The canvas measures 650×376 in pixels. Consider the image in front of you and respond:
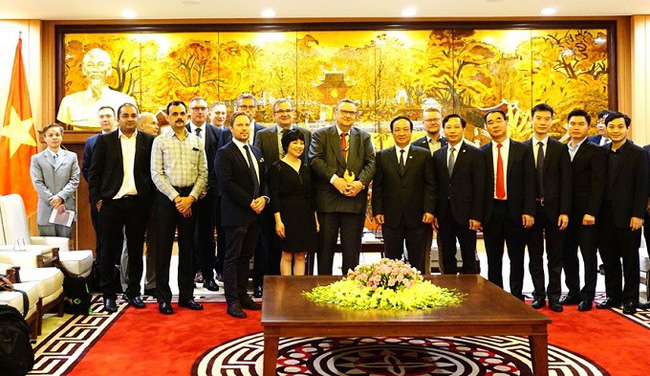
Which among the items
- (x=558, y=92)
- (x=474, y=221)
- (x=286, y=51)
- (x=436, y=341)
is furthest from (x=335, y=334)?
(x=558, y=92)

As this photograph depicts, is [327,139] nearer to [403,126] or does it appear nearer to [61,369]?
[403,126]

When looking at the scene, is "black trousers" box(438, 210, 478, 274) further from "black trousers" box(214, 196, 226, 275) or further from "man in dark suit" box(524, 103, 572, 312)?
"black trousers" box(214, 196, 226, 275)

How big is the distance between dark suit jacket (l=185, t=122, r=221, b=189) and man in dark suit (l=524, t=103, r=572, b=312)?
9.39ft

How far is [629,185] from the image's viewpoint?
5.41m

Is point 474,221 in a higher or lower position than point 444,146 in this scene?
lower

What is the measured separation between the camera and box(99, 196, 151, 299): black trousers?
5512 millimetres

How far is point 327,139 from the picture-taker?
5598mm

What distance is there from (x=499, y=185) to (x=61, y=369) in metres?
3.67

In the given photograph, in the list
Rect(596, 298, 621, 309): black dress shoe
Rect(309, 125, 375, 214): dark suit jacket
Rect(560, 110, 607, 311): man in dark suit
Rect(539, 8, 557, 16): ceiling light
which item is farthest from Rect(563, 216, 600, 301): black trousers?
Rect(539, 8, 557, 16): ceiling light

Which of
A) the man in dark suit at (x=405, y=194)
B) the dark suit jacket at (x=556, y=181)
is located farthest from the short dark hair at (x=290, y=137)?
the dark suit jacket at (x=556, y=181)

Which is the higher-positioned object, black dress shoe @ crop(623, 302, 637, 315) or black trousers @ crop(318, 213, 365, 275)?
black trousers @ crop(318, 213, 365, 275)

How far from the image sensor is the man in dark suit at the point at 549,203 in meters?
5.41

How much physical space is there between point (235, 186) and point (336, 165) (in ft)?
2.99

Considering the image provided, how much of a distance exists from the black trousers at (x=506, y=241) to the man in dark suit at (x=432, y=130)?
33.3 inches
